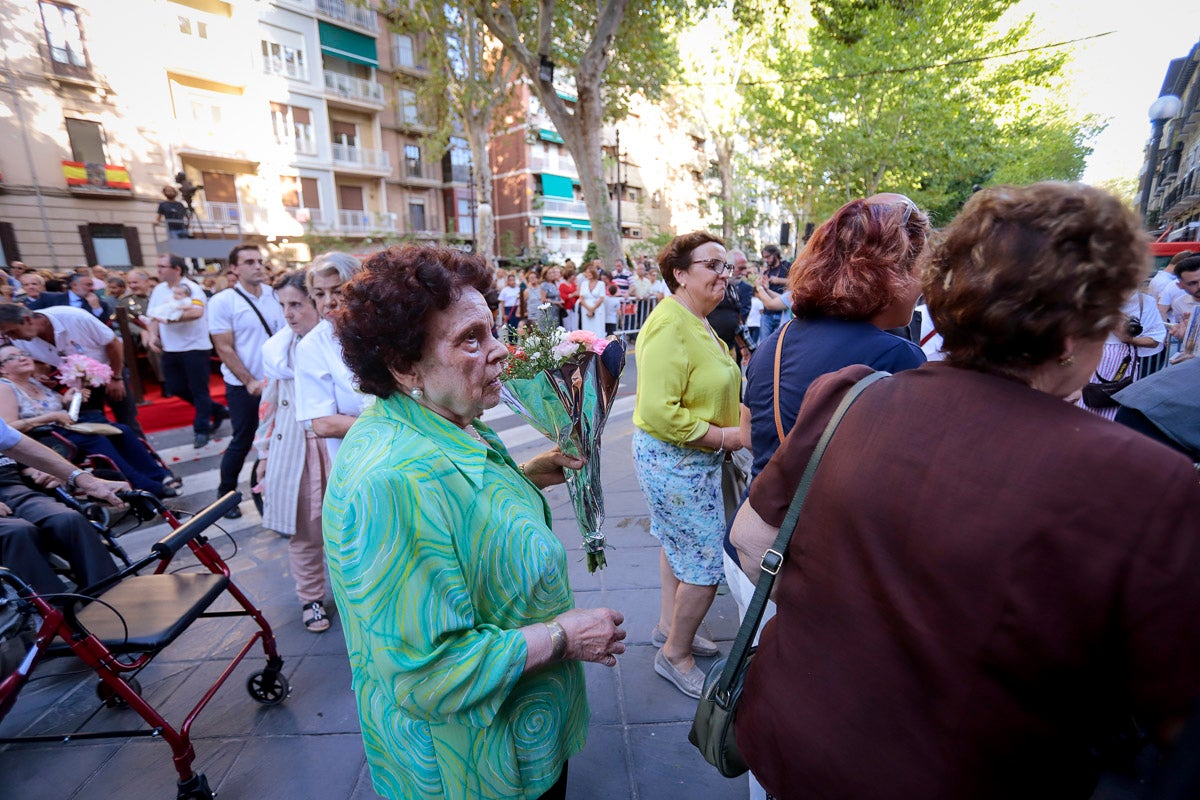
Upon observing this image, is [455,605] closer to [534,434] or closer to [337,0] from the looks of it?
[534,434]

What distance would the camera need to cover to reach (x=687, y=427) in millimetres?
2344

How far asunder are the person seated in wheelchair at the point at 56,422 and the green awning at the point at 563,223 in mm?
31520

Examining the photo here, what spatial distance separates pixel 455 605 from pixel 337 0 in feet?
110

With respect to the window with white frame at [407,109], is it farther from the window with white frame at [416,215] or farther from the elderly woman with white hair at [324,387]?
the elderly woman with white hair at [324,387]

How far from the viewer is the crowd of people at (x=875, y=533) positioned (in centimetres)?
77

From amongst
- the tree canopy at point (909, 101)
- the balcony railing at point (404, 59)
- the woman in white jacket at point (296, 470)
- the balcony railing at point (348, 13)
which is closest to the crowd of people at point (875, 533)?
the woman in white jacket at point (296, 470)

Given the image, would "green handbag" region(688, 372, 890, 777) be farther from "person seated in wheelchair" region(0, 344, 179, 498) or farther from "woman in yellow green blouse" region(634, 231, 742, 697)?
"person seated in wheelchair" region(0, 344, 179, 498)

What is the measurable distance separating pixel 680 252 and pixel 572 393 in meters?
1.01

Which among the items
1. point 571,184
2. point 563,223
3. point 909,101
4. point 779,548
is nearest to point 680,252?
point 779,548

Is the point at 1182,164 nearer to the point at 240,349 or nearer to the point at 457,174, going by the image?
the point at 457,174

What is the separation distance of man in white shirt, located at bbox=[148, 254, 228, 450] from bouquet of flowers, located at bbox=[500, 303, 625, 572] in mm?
5783

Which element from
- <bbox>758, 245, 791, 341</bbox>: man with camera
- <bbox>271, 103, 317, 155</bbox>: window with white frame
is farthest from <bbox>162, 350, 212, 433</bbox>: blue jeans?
<bbox>271, 103, 317, 155</bbox>: window with white frame

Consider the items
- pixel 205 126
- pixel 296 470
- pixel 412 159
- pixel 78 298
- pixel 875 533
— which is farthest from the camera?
pixel 412 159

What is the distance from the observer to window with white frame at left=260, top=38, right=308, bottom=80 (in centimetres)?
2455
